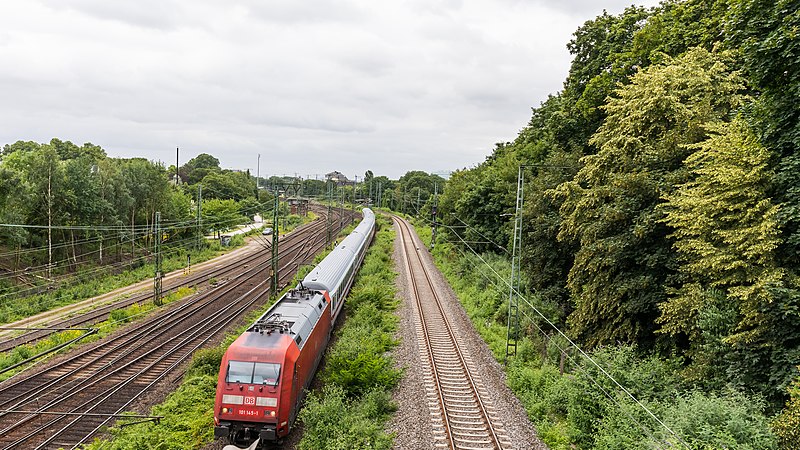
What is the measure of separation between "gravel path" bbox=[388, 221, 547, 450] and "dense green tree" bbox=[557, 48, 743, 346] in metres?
4.19

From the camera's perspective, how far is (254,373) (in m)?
13.1

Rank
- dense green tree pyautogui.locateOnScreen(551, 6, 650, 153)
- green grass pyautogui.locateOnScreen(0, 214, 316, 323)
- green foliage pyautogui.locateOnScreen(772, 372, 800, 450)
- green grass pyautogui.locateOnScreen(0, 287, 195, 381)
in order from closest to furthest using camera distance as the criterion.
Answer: green foliage pyautogui.locateOnScreen(772, 372, 800, 450) → green grass pyautogui.locateOnScreen(0, 287, 195, 381) → dense green tree pyautogui.locateOnScreen(551, 6, 650, 153) → green grass pyautogui.locateOnScreen(0, 214, 316, 323)

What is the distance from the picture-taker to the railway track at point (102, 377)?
15473 mm

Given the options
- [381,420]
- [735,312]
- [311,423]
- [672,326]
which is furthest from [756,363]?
[311,423]

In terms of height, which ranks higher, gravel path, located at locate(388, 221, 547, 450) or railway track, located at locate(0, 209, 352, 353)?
gravel path, located at locate(388, 221, 547, 450)

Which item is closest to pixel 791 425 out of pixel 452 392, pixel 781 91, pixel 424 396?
pixel 781 91

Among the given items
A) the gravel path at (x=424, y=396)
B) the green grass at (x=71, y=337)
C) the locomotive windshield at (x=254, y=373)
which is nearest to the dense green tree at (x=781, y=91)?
the gravel path at (x=424, y=396)

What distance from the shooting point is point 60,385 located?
19.2 meters

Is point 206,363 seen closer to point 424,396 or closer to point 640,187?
point 424,396

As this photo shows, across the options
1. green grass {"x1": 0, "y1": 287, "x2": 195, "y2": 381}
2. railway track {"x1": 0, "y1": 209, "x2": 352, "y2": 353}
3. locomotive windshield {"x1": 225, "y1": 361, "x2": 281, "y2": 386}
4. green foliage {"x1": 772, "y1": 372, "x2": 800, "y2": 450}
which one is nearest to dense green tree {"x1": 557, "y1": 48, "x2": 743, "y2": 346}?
green foliage {"x1": 772, "y1": 372, "x2": 800, "y2": 450}

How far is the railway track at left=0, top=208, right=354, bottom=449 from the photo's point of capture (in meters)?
15.5

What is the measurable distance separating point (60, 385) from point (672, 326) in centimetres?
2299

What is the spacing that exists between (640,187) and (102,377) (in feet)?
75.5

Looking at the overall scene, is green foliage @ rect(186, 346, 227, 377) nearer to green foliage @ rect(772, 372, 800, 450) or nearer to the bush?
the bush
